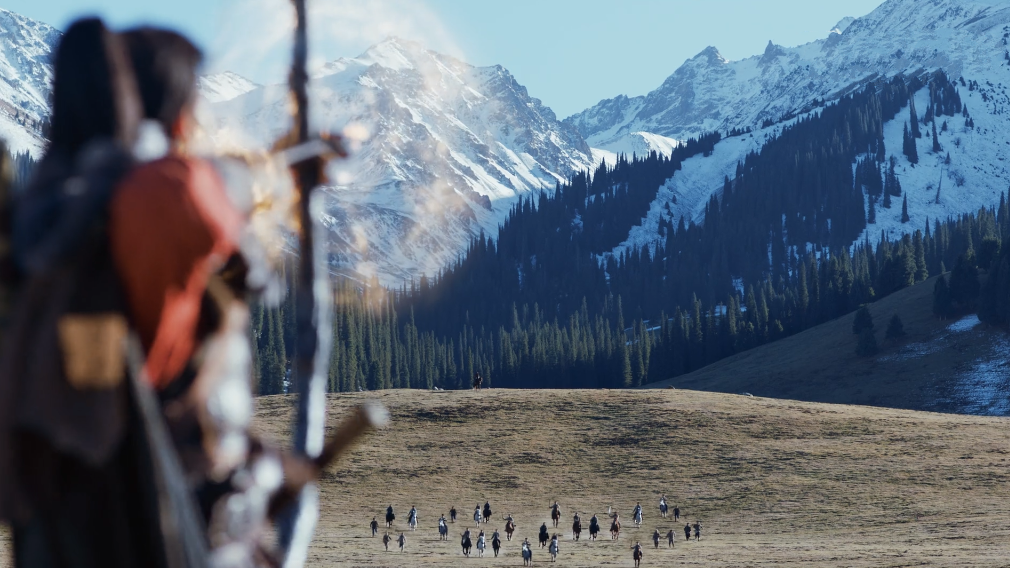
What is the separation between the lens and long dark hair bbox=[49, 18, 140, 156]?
256 cm

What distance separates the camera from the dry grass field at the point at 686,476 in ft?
144

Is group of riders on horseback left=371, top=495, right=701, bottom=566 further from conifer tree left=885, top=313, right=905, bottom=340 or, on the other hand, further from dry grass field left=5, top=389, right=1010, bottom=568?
conifer tree left=885, top=313, right=905, bottom=340

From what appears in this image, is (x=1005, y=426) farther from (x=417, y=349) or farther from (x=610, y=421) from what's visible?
(x=417, y=349)

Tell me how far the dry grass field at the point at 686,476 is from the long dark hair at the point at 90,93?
36402 mm

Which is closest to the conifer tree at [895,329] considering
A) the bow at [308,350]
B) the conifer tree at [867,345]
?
the conifer tree at [867,345]

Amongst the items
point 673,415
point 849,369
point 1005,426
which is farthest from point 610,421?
point 849,369

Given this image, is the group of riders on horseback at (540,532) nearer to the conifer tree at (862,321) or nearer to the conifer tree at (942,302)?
the conifer tree at (862,321)

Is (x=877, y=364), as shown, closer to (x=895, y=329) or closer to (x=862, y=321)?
(x=895, y=329)

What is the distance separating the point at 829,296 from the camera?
164750 mm

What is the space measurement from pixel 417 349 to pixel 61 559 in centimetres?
15801

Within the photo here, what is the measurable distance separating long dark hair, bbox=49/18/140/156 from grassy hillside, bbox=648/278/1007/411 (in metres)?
112

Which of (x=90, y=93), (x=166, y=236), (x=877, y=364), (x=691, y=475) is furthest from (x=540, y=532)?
(x=877, y=364)

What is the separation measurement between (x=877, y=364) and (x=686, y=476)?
66.1 m

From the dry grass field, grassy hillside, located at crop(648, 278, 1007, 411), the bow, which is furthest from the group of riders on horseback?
grassy hillside, located at crop(648, 278, 1007, 411)
